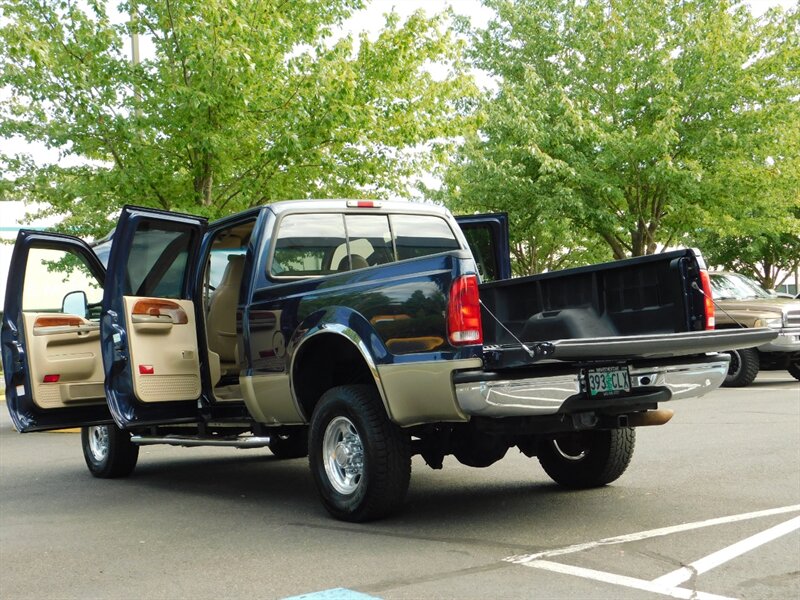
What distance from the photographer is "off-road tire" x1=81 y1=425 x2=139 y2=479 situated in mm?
8805

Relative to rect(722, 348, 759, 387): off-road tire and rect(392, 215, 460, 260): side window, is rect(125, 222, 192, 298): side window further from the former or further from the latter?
rect(722, 348, 759, 387): off-road tire

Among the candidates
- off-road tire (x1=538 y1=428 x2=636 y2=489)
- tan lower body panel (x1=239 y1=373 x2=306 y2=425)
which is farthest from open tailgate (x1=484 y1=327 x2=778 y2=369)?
tan lower body panel (x1=239 y1=373 x2=306 y2=425)

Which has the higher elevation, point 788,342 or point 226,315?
point 226,315

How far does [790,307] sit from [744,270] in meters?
31.3

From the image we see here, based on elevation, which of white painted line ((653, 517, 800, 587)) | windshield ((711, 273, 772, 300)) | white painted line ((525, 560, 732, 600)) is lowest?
white painted line ((653, 517, 800, 587))

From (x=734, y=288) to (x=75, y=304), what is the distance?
11.9 meters

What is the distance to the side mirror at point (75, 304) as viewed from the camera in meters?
8.92

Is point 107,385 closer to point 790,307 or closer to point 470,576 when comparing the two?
point 470,576

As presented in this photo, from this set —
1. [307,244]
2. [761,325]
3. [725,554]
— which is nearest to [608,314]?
[725,554]

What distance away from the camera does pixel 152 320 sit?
7.69 meters

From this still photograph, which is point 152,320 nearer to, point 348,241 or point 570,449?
point 348,241

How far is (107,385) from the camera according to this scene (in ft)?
24.9

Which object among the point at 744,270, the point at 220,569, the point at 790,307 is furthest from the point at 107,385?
the point at 744,270

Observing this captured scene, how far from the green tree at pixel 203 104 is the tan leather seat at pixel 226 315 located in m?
7.04
